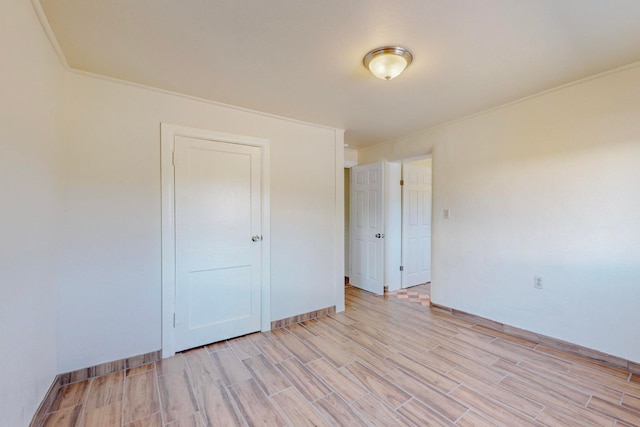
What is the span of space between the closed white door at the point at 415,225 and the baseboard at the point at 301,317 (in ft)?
5.15

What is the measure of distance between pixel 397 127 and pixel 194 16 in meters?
2.57

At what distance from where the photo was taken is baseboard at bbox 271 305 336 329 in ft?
9.72

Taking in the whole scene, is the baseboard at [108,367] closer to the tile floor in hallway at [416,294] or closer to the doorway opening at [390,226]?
the doorway opening at [390,226]

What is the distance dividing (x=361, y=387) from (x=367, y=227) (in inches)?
102

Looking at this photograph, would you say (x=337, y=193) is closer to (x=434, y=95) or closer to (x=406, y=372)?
(x=434, y=95)

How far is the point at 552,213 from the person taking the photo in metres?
2.45

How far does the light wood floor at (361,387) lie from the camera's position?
1.66 meters

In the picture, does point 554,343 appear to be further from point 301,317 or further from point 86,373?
point 86,373

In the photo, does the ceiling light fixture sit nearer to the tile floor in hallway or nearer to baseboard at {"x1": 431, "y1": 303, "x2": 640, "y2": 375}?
baseboard at {"x1": 431, "y1": 303, "x2": 640, "y2": 375}

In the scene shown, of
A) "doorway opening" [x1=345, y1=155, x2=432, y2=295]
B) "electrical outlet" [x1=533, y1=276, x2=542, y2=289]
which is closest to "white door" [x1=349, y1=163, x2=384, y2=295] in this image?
"doorway opening" [x1=345, y1=155, x2=432, y2=295]

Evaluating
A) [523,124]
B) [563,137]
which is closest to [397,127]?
[523,124]

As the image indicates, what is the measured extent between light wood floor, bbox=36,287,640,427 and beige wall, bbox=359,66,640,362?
389mm

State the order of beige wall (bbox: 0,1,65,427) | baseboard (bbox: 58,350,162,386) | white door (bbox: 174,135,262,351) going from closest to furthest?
beige wall (bbox: 0,1,65,427), baseboard (bbox: 58,350,162,386), white door (bbox: 174,135,262,351)

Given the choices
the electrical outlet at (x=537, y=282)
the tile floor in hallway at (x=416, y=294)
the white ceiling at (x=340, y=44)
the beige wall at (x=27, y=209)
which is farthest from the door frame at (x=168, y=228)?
the electrical outlet at (x=537, y=282)
